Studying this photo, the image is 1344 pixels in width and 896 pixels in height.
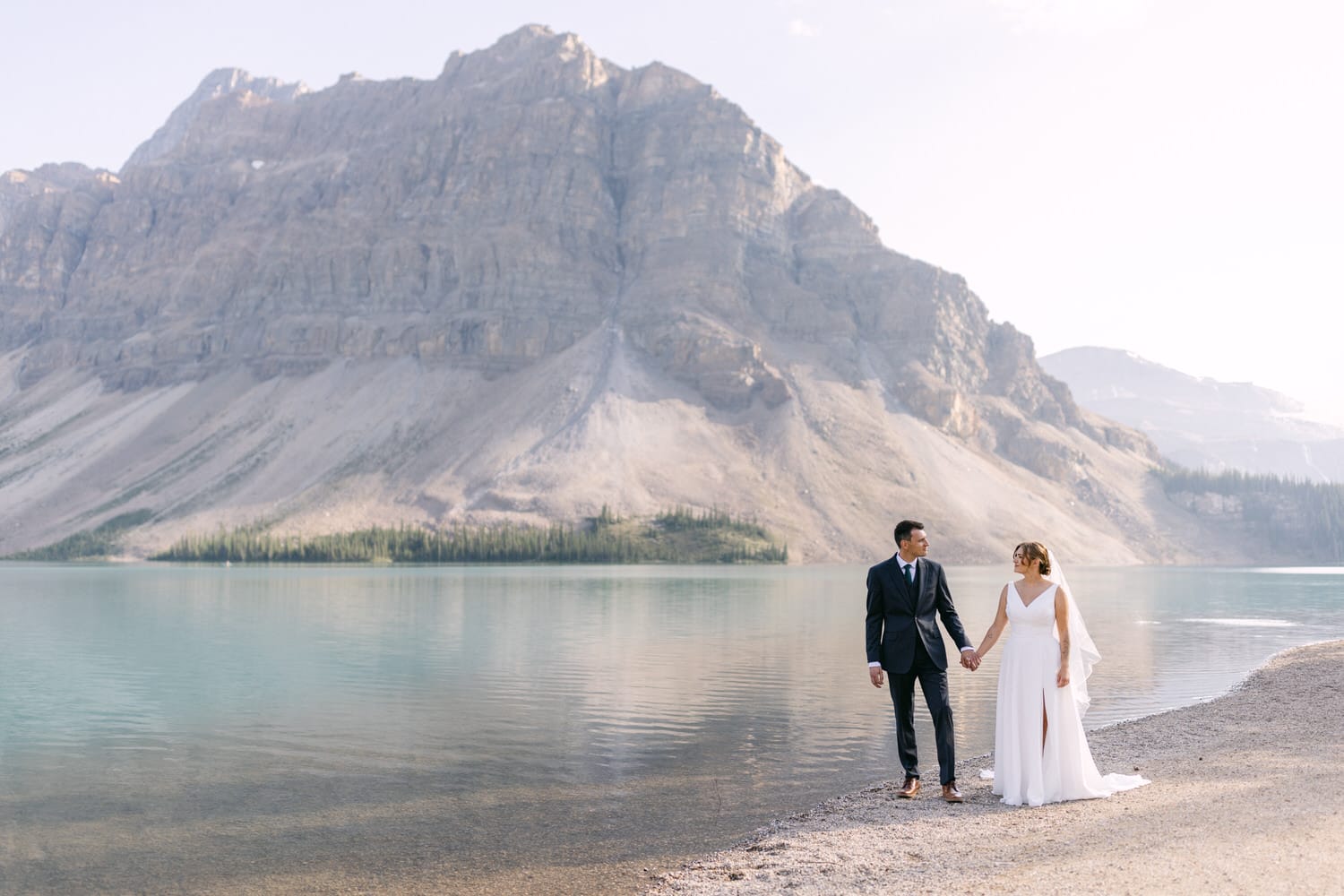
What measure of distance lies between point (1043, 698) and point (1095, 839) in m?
A: 2.68

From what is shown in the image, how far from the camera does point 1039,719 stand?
15938 millimetres

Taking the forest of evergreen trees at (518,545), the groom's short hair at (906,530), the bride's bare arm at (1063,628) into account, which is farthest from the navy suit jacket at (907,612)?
the forest of evergreen trees at (518,545)

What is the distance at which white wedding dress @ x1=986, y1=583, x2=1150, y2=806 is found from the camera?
16.0 meters

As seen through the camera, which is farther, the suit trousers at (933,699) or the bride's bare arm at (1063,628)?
the suit trousers at (933,699)

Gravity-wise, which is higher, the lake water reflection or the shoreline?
the shoreline

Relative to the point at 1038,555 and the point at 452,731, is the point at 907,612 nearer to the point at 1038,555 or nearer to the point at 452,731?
the point at 1038,555

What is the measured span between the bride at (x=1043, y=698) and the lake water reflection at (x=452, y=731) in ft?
14.8

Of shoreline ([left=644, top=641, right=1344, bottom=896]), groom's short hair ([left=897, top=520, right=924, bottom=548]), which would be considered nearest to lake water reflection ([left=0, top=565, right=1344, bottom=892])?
shoreline ([left=644, top=641, right=1344, bottom=896])

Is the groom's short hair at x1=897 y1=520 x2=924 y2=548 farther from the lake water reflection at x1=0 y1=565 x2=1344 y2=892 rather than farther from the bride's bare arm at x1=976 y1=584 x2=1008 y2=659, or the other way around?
the lake water reflection at x1=0 y1=565 x2=1344 y2=892

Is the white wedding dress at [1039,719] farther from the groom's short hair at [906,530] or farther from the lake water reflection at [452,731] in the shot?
the lake water reflection at [452,731]

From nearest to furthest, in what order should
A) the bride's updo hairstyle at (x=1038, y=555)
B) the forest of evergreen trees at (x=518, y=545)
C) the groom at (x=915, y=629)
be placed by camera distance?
the bride's updo hairstyle at (x=1038, y=555) → the groom at (x=915, y=629) → the forest of evergreen trees at (x=518, y=545)

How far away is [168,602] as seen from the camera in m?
82.7

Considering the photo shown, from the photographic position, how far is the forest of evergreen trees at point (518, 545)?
597 ft

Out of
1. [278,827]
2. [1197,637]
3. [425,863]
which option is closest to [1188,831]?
[425,863]
